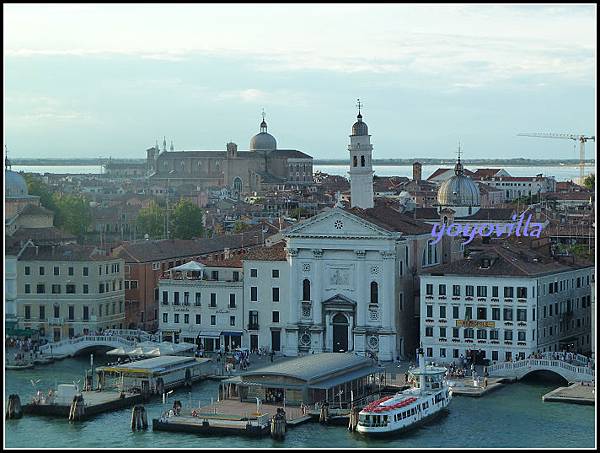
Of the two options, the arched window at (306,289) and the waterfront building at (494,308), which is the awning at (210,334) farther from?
the waterfront building at (494,308)

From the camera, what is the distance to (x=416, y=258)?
39719 millimetres

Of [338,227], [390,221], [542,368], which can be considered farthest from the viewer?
[390,221]

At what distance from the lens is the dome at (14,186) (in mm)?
62938

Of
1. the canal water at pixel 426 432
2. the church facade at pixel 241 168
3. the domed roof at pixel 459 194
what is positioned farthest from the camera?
the church facade at pixel 241 168

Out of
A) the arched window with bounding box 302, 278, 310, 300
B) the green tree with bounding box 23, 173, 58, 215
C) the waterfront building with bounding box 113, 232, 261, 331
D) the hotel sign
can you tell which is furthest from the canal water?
the green tree with bounding box 23, 173, 58, 215

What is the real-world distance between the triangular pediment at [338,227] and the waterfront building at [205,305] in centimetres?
249

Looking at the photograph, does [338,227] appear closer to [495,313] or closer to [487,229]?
[495,313]

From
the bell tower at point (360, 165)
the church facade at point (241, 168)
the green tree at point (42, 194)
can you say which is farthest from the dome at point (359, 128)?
the church facade at point (241, 168)

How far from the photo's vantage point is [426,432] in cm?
3017

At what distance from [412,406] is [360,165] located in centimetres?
1662

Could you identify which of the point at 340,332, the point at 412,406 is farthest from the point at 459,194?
the point at 412,406

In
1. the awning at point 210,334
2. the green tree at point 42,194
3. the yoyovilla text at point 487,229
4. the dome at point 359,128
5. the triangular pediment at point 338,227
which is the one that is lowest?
the awning at point 210,334

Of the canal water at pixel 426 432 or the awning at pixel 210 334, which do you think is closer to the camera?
the canal water at pixel 426 432

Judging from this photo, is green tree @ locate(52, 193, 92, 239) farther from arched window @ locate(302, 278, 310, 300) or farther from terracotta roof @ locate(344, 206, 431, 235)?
arched window @ locate(302, 278, 310, 300)
